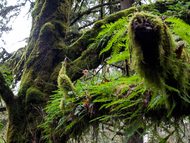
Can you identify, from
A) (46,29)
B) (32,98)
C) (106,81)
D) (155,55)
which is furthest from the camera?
(46,29)

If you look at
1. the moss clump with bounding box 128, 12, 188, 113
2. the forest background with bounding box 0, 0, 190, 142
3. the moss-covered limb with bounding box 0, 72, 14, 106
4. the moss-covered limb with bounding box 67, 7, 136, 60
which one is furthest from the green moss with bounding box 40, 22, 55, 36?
the moss clump with bounding box 128, 12, 188, 113

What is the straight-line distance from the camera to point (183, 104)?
4.07ft

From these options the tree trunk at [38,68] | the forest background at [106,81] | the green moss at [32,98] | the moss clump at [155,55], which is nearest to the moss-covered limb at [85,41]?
the forest background at [106,81]

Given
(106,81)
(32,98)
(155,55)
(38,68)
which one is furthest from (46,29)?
(155,55)

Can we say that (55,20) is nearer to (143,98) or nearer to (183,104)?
(143,98)

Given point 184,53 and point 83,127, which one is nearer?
point 184,53

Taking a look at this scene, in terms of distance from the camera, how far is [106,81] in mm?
2213

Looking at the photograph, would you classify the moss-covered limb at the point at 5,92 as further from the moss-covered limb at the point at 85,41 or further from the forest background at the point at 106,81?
the moss-covered limb at the point at 85,41

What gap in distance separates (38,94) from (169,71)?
310 centimetres

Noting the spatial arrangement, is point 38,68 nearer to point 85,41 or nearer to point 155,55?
point 85,41

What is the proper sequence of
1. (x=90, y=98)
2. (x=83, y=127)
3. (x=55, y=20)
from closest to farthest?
(x=90, y=98) < (x=83, y=127) < (x=55, y=20)

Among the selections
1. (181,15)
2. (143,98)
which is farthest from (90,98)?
(181,15)

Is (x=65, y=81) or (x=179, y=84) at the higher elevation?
(x=65, y=81)

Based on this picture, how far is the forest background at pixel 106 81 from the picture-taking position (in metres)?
1.07
